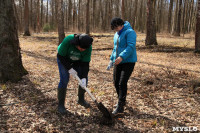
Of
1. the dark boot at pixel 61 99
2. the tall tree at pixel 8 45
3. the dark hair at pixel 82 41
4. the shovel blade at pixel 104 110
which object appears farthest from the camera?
the tall tree at pixel 8 45

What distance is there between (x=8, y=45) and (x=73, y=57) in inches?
95.7

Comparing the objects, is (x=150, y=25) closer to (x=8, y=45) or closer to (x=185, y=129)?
(x=8, y=45)

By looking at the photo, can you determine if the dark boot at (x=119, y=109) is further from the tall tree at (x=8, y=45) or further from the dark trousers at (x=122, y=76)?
the tall tree at (x=8, y=45)

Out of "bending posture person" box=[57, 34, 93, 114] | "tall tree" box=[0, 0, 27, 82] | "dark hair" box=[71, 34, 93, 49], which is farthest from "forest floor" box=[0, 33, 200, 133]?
"dark hair" box=[71, 34, 93, 49]

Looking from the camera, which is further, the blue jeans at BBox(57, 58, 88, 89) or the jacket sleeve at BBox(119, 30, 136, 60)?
the blue jeans at BBox(57, 58, 88, 89)

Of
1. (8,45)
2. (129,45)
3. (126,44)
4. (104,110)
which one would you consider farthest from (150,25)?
(104,110)

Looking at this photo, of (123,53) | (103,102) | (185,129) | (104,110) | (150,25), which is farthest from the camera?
(150,25)

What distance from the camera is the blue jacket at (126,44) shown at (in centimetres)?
314

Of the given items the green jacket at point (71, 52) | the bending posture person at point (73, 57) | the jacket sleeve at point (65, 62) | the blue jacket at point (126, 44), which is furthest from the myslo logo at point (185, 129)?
the jacket sleeve at point (65, 62)

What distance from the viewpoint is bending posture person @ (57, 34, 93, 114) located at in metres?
2.97

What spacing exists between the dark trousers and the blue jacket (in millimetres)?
130

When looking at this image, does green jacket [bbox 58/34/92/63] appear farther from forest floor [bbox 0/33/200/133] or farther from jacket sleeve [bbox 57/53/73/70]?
forest floor [bbox 0/33/200/133]

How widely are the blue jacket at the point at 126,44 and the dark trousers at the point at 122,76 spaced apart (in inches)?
5.1

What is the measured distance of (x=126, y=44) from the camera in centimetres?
330
